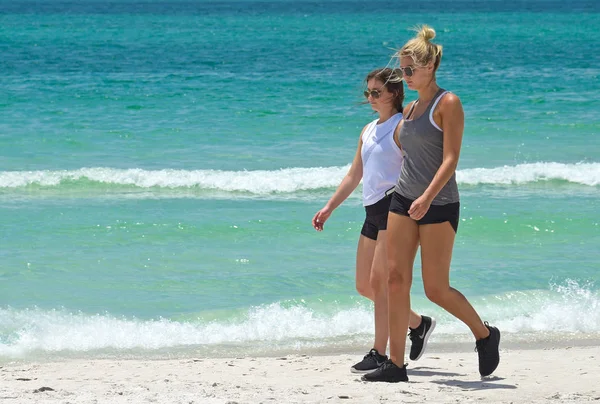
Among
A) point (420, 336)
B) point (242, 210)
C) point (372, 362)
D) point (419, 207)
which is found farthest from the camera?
point (242, 210)

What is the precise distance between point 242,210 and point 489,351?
6236 millimetres

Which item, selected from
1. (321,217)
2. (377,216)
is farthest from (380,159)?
(321,217)

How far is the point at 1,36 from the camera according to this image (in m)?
45.7

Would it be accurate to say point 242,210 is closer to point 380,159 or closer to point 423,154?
point 380,159

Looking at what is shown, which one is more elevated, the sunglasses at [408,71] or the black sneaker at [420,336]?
the sunglasses at [408,71]

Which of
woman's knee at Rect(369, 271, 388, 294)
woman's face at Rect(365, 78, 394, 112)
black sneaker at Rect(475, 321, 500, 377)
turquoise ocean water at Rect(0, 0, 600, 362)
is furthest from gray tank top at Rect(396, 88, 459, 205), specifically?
turquoise ocean water at Rect(0, 0, 600, 362)

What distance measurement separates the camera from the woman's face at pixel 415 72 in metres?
4.23

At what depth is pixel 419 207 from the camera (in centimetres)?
415

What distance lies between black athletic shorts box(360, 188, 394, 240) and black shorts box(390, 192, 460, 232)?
0.24 metres

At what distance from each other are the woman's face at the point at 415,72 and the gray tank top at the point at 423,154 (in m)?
0.09

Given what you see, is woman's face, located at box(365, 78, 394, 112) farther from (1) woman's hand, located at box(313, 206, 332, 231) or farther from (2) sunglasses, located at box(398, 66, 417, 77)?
(1) woman's hand, located at box(313, 206, 332, 231)

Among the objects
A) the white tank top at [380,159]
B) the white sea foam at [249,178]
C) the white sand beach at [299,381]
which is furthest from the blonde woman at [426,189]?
the white sea foam at [249,178]

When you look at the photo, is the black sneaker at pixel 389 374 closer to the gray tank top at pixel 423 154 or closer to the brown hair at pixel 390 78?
the gray tank top at pixel 423 154

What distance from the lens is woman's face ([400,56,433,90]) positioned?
423 cm
